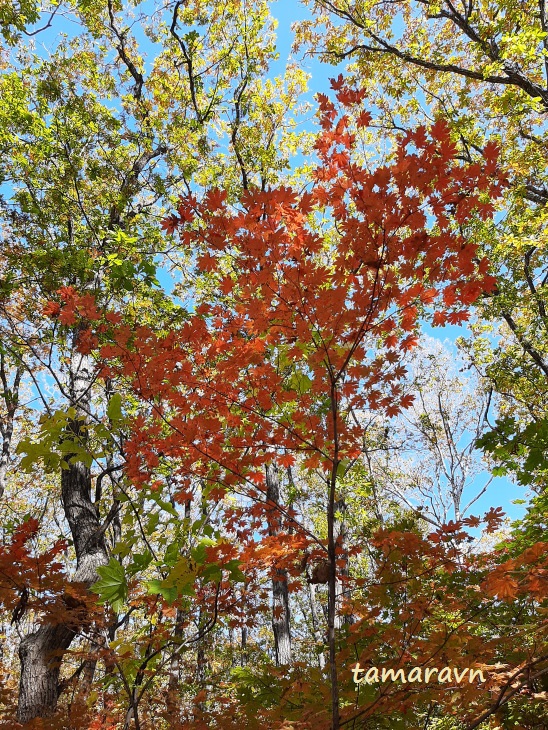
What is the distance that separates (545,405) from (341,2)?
9.17m

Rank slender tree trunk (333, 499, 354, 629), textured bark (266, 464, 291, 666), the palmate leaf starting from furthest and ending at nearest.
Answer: textured bark (266, 464, 291, 666)
slender tree trunk (333, 499, 354, 629)
the palmate leaf

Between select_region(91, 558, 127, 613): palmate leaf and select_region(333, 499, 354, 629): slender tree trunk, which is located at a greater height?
select_region(333, 499, 354, 629): slender tree trunk

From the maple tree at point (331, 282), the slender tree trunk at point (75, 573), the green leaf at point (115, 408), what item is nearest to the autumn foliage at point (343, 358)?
the maple tree at point (331, 282)

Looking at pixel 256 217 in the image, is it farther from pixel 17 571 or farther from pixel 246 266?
pixel 17 571

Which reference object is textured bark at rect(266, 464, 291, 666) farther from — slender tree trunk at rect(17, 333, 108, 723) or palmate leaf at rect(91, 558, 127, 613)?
palmate leaf at rect(91, 558, 127, 613)

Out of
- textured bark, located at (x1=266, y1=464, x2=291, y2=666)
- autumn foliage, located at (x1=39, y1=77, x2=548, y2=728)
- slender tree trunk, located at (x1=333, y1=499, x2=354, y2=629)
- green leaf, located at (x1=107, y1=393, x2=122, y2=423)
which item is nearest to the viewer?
autumn foliage, located at (x1=39, y1=77, x2=548, y2=728)

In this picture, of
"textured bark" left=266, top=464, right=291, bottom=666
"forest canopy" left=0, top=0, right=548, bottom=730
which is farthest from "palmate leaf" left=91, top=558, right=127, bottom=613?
"textured bark" left=266, top=464, right=291, bottom=666

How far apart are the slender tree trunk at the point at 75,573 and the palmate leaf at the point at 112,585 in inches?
49.0

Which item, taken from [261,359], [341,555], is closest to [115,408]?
[261,359]

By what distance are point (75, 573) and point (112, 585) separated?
2.83 meters

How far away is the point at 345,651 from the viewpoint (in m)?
3.09

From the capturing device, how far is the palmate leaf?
220 centimetres

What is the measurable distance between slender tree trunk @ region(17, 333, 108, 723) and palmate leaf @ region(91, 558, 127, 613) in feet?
4.08

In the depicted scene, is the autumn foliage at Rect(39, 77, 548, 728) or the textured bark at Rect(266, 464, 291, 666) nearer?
the autumn foliage at Rect(39, 77, 548, 728)
